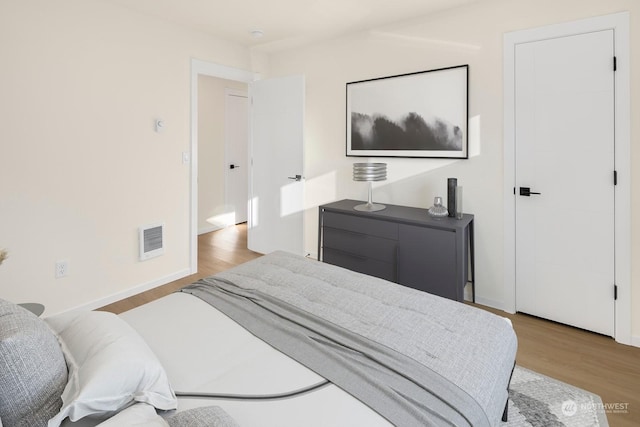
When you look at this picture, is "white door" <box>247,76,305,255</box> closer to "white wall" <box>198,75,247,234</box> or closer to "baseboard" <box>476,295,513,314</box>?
"white wall" <box>198,75,247,234</box>

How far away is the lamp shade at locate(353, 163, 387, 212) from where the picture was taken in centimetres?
319

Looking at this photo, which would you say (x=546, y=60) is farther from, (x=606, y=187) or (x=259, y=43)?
(x=259, y=43)

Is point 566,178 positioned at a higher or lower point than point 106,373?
higher

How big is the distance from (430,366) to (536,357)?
1.56 metres

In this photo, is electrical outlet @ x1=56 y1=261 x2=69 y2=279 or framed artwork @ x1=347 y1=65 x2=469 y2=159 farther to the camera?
framed artwork @ x1=347 y1=65 x2=469 y2=159

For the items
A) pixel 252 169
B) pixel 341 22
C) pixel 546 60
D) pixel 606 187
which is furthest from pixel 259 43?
pixel 606 187

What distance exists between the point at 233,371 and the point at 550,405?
1.66 metres

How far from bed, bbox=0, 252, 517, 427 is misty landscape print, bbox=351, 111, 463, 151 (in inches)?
71.1

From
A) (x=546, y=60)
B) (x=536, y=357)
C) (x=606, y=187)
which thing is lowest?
(x=536, y=357)

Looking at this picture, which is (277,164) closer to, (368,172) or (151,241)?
(368,172)

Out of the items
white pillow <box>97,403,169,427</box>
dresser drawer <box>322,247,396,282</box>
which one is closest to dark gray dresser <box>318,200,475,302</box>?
dresser drawer <box>322,247,396,282</box>

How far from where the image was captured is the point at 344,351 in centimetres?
129

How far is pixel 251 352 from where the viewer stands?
1.31 metres

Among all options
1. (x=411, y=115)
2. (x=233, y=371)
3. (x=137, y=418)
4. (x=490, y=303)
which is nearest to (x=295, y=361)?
(x=233, y=371)
